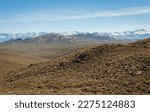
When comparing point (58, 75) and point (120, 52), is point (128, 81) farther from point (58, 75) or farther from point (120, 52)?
point (120, 52)

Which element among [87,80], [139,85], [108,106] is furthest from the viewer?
[87,80]

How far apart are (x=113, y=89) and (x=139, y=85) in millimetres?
1527

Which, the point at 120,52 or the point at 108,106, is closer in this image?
the point at 108,106

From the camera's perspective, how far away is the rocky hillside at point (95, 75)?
1909 cm

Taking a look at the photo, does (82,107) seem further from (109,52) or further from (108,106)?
(109,52)

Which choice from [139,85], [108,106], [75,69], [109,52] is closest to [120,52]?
[109,52]

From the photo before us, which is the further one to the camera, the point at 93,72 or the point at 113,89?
the point at 93,72

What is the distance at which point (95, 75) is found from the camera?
22234mm

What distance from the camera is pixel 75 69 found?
24.8m

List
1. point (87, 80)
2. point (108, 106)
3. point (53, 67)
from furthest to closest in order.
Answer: point (53, 67)
point (87, 80)
point (108, 106)

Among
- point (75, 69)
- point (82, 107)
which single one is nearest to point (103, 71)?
point (75, 69)

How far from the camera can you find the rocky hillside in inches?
752

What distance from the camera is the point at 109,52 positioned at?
28.0m

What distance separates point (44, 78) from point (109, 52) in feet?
23.4
